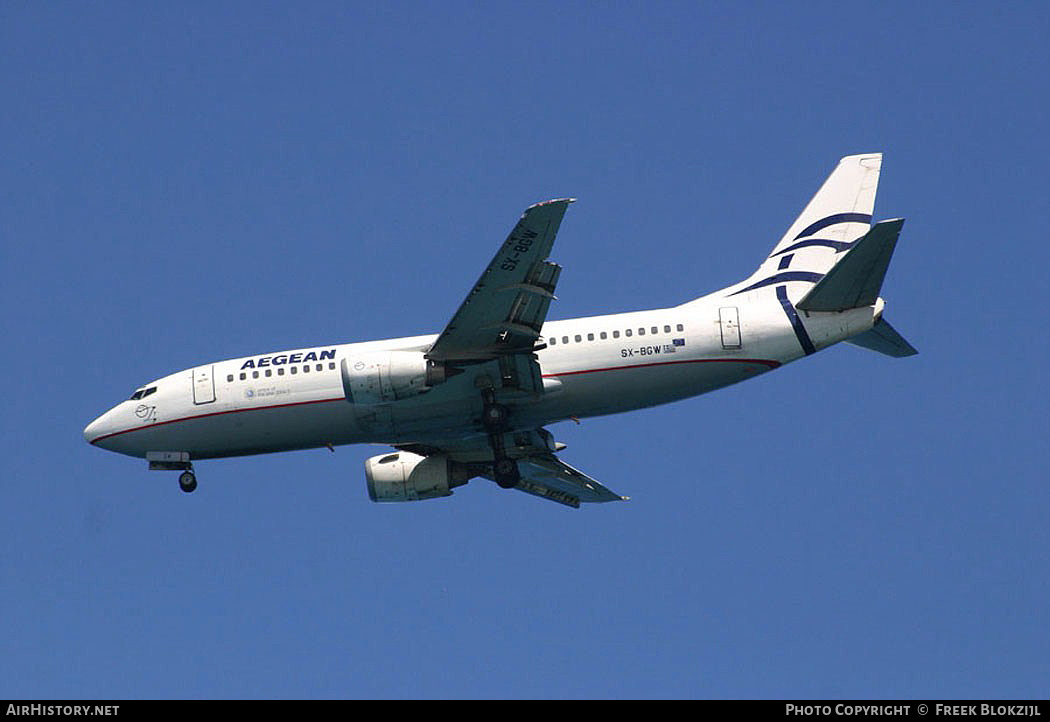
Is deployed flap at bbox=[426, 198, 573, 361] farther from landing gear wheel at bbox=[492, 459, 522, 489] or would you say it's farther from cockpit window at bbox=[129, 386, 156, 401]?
cockpit window at bbox=[129, 386, 156, 401]

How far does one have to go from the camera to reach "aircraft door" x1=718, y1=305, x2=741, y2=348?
38.0m

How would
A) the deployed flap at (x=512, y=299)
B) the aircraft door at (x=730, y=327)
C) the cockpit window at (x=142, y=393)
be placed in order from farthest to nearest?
the cockpit window at (x=142, y=393) → the aircraft door at (x=730, y=327) → the deployed flap at (x=512, y=299)

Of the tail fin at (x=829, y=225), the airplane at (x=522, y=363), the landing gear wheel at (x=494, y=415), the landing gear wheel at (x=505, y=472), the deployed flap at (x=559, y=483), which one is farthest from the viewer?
the deployed flap at (x=559, y=483)

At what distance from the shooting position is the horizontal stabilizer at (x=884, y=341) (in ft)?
124

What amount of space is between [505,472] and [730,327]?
7185 mm

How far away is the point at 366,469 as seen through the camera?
4400 cm

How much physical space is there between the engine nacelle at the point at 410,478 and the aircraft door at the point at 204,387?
18.0 ft

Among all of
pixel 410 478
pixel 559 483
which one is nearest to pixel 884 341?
pixel 559 483

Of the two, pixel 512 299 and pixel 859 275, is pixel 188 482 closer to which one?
pixel 512 299
